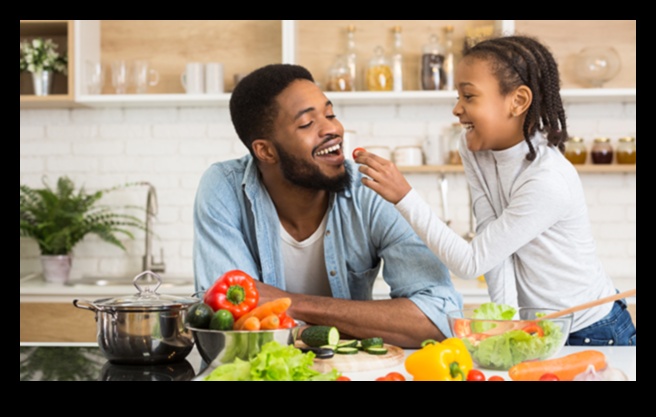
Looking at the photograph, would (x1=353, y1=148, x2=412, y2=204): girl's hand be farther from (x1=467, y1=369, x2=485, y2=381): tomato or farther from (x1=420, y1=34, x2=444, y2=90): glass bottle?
(x1=420, y1=34, x2=444, y2=90): glass bottle

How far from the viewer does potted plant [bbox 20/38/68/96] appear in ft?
13.9

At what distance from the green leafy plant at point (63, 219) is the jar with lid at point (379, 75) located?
57.6 inches

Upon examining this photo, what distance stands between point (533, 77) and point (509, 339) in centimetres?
94

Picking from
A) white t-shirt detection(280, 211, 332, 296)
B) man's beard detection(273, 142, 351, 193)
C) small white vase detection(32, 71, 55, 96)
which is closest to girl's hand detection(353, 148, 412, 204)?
man's beard detection(273, 142, 351, 193)

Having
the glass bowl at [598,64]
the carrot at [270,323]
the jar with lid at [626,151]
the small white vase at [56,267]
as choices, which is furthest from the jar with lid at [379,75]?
the carrot at [270,323]

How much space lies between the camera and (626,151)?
4.26 meters

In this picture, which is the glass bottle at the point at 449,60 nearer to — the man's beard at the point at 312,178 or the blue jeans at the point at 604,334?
the man's beard at the point at 312,178

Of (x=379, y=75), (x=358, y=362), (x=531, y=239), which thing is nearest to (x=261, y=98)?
(x=531, y=239)

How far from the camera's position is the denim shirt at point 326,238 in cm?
243

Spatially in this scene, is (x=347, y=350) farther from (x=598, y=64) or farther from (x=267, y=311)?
(x=598, y=64)

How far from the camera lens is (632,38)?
173 inches
